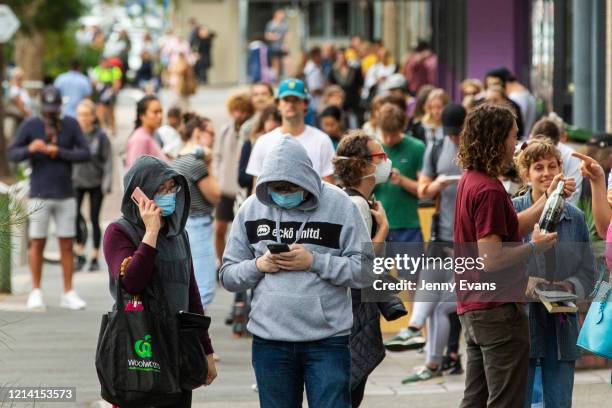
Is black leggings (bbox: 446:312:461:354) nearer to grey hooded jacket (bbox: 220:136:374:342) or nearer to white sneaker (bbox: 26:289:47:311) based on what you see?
grey hooded jacket (bbox: 220:136:374:342)

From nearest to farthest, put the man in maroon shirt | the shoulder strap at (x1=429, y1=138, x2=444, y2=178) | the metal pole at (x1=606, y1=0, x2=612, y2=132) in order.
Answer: the man in maroon shirt → the shoulder strap at (x1=429, y1=138, x2=444, y2=178) → the metal pole at (x1=606, y1=0, x2=612, y2=132)

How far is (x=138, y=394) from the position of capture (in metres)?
5.82

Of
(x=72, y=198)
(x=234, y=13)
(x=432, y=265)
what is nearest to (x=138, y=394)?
(x=432, y=265)

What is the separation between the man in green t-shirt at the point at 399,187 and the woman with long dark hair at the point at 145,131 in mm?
1821

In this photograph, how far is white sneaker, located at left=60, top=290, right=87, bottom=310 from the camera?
1242cm

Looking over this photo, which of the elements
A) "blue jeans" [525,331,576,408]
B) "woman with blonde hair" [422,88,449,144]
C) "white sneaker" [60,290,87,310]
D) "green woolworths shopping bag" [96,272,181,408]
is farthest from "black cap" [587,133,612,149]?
"white sneaker" [60,290,87,310]

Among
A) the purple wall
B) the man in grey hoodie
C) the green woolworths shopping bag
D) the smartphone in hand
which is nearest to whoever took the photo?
the green woolworths shopping bag

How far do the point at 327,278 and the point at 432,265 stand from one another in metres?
1.50

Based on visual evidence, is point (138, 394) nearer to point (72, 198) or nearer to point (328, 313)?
point (328, 313)

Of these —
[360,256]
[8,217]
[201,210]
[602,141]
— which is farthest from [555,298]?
[201,210]

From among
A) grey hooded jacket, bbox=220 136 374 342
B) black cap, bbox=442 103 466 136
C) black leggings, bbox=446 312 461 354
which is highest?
black cap, bbox=442 103 466 136

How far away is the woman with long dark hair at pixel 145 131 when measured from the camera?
1096cm

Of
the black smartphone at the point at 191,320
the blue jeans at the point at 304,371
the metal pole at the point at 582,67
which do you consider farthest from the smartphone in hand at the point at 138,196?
the metal pole at the point at 582,67

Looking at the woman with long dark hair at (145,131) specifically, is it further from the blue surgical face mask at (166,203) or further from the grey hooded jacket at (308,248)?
the grey hooded jacket at (308,248)
